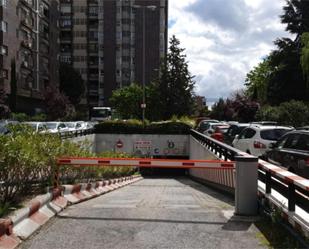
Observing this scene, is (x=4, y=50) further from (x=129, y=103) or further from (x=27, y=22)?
(x=129, y=103)

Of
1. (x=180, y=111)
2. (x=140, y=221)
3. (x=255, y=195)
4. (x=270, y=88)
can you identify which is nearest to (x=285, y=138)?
(x=255, y=195)

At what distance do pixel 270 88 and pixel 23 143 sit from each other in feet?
181

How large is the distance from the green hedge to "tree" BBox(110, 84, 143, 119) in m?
18.6

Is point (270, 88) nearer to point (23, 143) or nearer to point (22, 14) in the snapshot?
point (22, 14)

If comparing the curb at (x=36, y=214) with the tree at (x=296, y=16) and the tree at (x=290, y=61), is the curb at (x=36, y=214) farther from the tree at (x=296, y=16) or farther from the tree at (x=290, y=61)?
the tree at (x=296, y=16)

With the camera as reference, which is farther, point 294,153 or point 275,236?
point 294,153

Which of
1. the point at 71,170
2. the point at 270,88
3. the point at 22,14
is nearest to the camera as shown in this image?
the point at 71,170

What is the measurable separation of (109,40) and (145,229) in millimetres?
121250

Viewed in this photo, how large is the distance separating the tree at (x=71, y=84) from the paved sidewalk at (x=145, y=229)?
9937cm

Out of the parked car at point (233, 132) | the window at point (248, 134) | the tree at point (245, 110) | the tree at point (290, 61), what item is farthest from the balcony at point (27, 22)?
the window at point (248, 134)

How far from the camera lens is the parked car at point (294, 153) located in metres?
12.6

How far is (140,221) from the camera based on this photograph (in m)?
8.82

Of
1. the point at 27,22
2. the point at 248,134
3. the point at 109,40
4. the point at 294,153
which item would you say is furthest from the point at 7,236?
the point at 109,40

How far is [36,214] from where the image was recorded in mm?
8477
